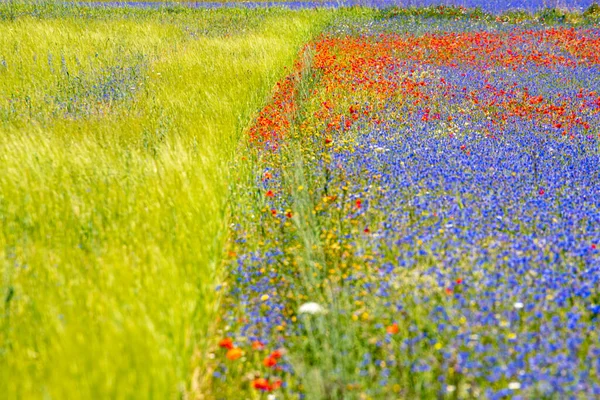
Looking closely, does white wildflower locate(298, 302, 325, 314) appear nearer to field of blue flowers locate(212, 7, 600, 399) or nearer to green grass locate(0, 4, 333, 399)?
field of blue flowers locate(212, 7, 600, 399)

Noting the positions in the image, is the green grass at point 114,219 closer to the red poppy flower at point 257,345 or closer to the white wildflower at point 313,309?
the red poppy flower at point 257,345

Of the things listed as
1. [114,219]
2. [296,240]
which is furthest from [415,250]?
[114,219]

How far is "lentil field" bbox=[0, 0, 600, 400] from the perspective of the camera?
2.62m

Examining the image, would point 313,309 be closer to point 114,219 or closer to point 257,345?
point 257,345

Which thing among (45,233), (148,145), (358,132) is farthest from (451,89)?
(45,233)

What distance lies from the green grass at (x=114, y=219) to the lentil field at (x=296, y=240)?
0.8 inches

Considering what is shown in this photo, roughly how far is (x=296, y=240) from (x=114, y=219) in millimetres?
1217

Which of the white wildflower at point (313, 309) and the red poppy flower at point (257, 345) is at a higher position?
the white wildflower at point (313, 309)

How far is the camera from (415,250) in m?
3.58

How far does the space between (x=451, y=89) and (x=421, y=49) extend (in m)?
3.29

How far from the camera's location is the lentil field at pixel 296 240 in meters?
2.62

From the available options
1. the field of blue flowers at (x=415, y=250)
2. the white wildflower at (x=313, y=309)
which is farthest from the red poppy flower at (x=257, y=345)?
the white wildflower at (x=313, y=309)

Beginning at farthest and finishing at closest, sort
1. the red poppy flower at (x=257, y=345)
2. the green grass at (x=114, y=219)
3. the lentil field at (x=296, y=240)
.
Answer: the red poppy flower at (x=257, y=345), the lentil field at (x=296, y=240), the green grass at (x=114, y=219)

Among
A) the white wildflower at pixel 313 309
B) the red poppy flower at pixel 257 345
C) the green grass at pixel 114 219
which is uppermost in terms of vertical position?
the green grass at pixel 114 219
